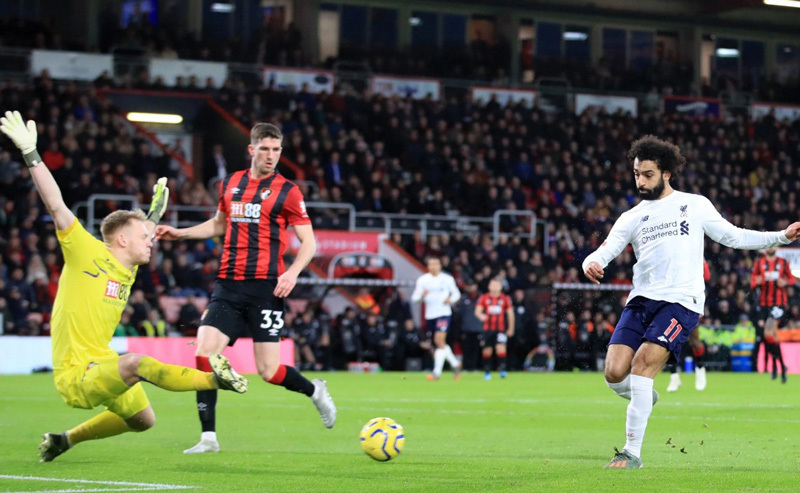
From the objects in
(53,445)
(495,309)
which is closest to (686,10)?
(495,309)

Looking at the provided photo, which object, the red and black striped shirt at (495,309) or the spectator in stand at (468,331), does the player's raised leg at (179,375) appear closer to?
the red and black striped shirt at (495,309)

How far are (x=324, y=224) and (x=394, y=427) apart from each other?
62.4 feet

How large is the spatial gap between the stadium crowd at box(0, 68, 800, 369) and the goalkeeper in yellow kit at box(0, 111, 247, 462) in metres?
13.5

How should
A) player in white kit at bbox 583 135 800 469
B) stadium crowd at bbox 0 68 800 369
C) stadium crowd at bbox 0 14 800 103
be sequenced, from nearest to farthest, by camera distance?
player in white kit at bbox 583 135 800 469
stadium crowd at bbox 0 68 800 369
stadium crowd at bbox 0 14 800 103

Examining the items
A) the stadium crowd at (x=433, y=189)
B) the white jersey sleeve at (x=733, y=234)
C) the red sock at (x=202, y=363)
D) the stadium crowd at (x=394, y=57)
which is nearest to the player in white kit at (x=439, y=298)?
the stadium crowd at (x=433, y=189)

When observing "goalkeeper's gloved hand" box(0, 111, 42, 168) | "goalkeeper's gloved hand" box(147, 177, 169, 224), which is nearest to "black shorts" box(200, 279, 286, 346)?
"goalkeeper's gloved hand" box(147, 177, 169, 224)

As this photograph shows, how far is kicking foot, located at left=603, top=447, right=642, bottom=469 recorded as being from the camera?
7.79 m

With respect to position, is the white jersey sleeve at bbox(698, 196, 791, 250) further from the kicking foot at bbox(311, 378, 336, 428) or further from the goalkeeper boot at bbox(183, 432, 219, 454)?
the goalkeeper boot at bbox(183, 432, 219, 454)

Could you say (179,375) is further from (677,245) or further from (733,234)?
(733,234)

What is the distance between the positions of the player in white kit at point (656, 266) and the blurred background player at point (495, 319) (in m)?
14.5

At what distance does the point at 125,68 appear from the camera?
1287 inches

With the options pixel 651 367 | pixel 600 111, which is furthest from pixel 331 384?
pixel 600 111

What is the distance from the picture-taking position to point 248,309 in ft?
30.7

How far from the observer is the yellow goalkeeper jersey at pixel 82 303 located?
749cm
